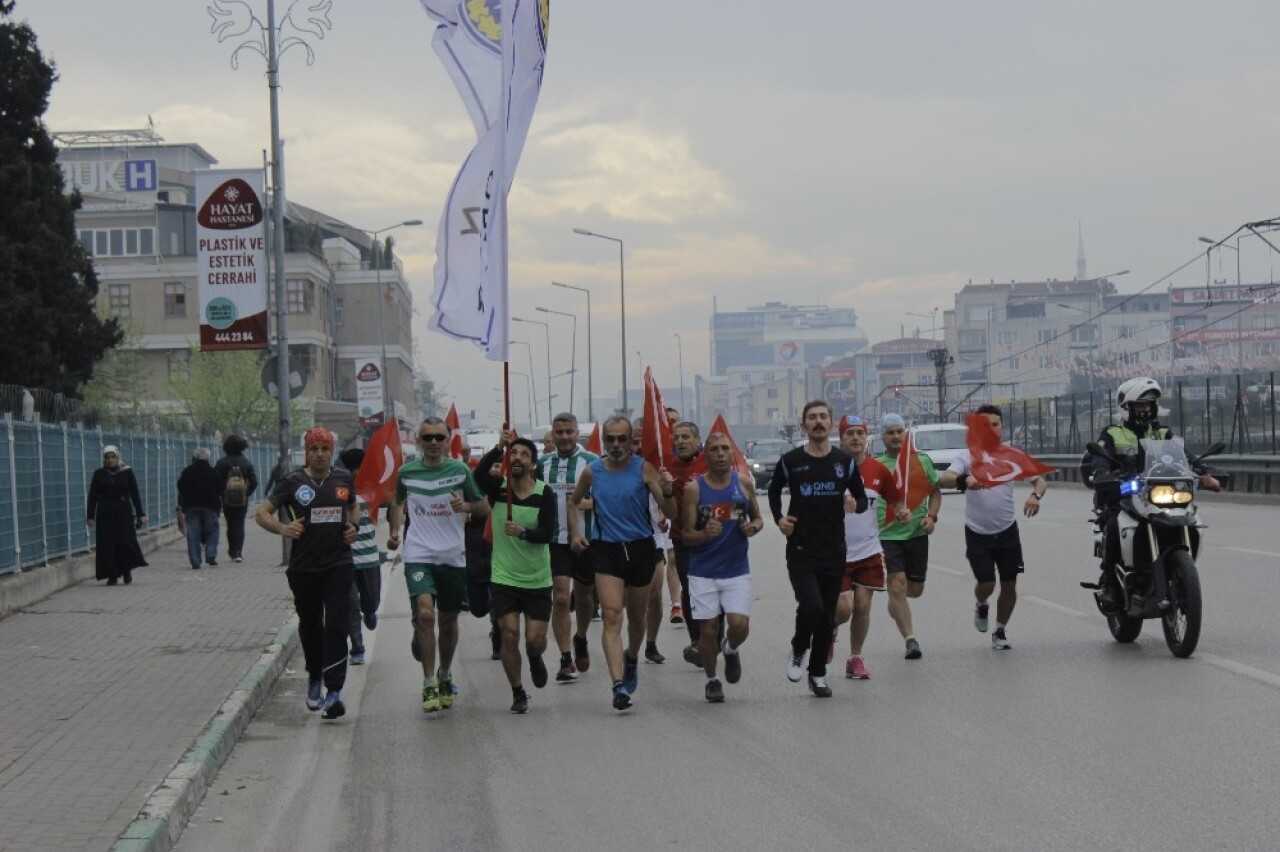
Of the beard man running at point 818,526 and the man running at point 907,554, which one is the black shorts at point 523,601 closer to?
the beard man running at point 818,526

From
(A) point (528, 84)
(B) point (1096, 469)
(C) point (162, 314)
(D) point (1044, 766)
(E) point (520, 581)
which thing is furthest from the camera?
(C) point (162, 314)

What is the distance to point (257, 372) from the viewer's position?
79.6 meters

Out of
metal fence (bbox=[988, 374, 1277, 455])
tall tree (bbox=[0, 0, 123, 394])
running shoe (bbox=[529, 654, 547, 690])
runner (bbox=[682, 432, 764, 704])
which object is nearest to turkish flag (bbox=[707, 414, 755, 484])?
runner (bbox=[682, 432, 764, 704])

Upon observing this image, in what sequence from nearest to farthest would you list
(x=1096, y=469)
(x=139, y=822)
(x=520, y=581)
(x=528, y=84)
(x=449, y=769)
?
(x=139, y=822) < (x=449, y=769) < (x=520, y=581) < (x=528, y=84) < (x=1096, y=469)

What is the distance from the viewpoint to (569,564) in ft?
39.7

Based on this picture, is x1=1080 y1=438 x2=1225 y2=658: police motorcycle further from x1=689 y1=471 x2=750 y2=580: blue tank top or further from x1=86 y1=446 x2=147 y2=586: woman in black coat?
x1=86 y1=446 x2=147 y2=586: woman in black coat

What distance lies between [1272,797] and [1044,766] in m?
1.19

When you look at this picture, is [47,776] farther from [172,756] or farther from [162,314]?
[162,314]

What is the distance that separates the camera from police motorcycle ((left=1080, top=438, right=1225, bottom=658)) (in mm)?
11727

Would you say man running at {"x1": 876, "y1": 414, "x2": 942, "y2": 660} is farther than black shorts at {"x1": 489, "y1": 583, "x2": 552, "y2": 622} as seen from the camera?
Yes

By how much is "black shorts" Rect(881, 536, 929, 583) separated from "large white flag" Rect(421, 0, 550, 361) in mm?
3356

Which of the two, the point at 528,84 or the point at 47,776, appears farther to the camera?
the point at 528,84

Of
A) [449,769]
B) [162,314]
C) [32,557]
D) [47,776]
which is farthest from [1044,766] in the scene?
[162,314]

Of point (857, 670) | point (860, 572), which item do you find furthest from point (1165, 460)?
point (857, 670)
